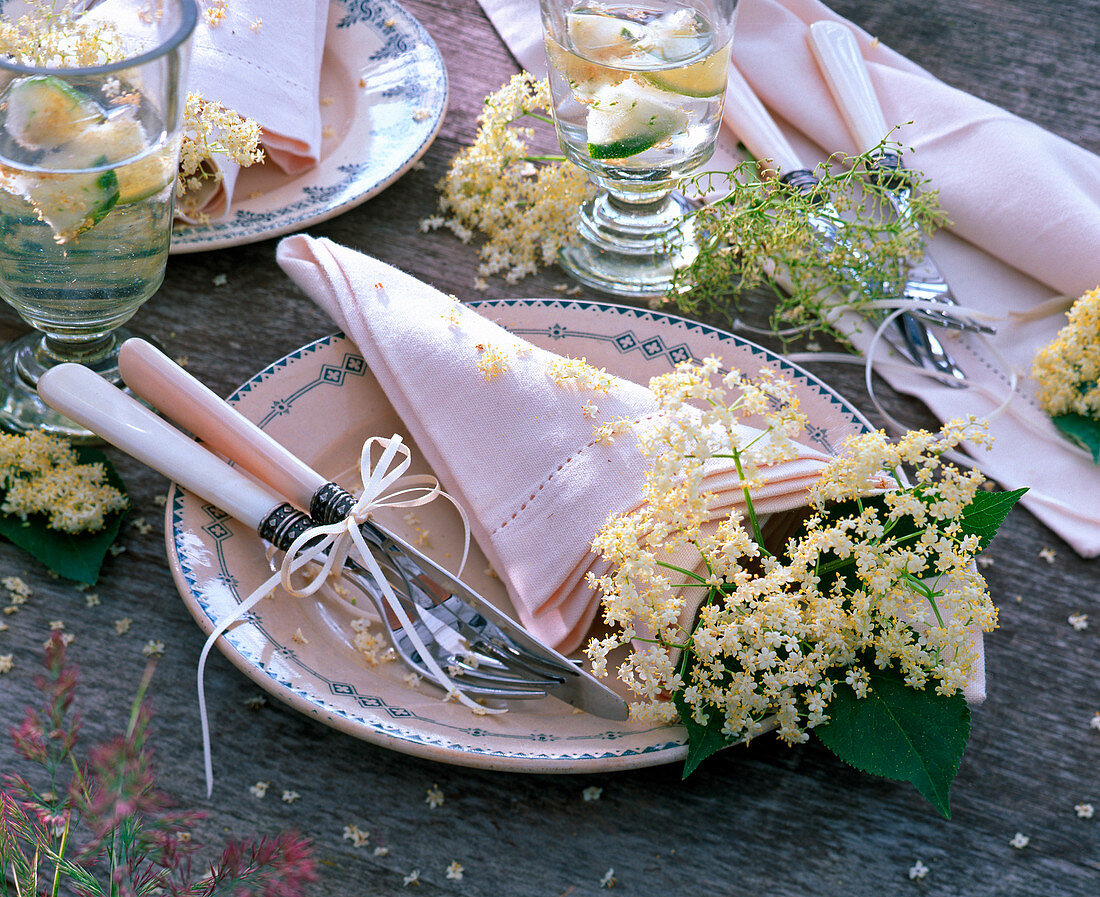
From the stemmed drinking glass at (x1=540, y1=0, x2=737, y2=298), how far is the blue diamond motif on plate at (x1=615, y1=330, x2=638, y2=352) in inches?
6.0

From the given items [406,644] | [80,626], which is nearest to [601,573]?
[406,644]

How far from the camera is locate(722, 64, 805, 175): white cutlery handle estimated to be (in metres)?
1.10

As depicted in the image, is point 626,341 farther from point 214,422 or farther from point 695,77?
point 214,422

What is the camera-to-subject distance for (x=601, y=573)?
2.27 feet

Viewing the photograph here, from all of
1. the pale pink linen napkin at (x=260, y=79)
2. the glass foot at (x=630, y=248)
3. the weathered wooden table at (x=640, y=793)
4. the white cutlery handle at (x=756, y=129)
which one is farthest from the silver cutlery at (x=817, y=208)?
the pale pink linen napkin at (x=260, y=79)

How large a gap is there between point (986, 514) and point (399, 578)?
40 cm

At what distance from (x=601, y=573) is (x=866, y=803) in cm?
23

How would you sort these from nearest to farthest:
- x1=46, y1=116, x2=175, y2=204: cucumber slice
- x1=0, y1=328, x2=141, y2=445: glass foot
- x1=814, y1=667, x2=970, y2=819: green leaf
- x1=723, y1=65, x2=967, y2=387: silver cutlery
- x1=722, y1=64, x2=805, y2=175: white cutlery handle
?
x1=814, y1=667, x2=970, y2=819: green leaf → x1=46, y1=116, x2=175, y2=204: cucumber slice → x1=0, y1=328, x2=141, y2=445: glass foot → x1=723, y1=65, x2=967, y2=387: silver cutlery → x1=722, y1=64, x2=805, y2=175: white cutlery handle

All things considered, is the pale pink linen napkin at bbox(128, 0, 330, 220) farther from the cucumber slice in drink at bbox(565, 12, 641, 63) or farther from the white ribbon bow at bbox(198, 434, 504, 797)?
the white ribbon bow at bbox(198, 434, 504, 797)

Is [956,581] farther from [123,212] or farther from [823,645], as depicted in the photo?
[123,212]

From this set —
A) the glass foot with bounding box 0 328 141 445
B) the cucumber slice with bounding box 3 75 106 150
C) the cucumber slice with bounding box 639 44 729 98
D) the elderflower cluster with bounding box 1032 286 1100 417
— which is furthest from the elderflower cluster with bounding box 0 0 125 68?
the elderflower cluster with bounding box 1032 286 1100 417

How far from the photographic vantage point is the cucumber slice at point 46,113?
0.64 meters

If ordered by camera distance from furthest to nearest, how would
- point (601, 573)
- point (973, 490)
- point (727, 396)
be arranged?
point (727, 396) → point (601, 573) → point (973, 490)

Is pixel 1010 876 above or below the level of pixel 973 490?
below
